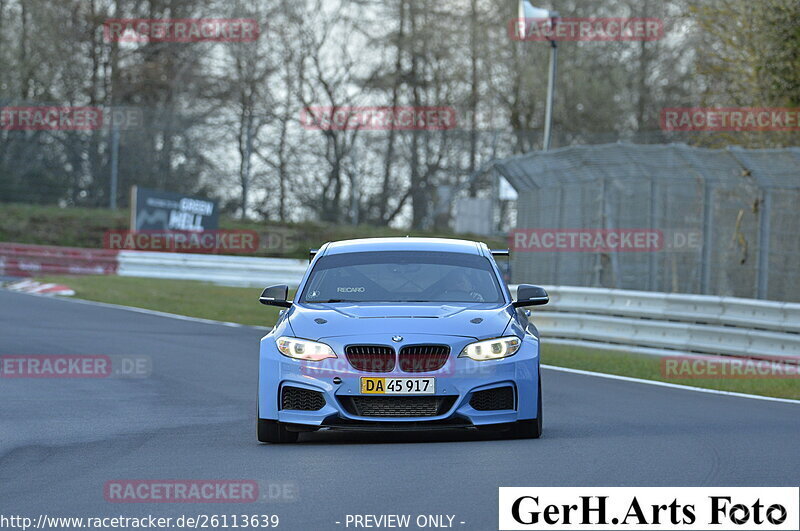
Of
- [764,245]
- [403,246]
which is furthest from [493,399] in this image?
[764,245]

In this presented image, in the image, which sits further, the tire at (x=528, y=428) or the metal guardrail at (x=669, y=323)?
the metal guardrail at (x=669, y=323)

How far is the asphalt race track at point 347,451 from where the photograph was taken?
6.89 meters

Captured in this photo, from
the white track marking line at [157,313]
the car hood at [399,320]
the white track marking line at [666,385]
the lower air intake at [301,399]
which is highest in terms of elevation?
the car hood at [399,320]

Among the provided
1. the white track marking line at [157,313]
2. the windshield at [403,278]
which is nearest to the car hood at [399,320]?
the windshield at [403,278]

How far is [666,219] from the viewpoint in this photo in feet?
59.0

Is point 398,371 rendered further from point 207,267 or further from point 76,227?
point 76,227

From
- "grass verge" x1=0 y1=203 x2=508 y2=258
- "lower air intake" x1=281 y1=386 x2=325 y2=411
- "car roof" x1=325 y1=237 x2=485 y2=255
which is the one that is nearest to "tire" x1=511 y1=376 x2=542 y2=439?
"lower air intake" x1=281 y1=386 x2=325 y2=411

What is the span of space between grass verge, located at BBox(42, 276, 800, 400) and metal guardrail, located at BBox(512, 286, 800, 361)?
220 millimetres

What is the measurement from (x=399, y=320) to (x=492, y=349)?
2.08 feet

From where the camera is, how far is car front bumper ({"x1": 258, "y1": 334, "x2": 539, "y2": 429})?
8820mm

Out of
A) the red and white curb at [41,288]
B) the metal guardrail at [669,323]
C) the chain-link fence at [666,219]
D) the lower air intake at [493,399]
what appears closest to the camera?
the lower air intake at [493,399]

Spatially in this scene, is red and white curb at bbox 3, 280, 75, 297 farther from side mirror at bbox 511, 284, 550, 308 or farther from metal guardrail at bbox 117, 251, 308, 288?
side mirror at bbox 511, 284, 550, 308

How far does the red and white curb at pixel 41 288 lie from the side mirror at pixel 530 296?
16918 mm

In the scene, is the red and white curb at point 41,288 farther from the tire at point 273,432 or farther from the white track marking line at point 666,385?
the tire at point 273,432
